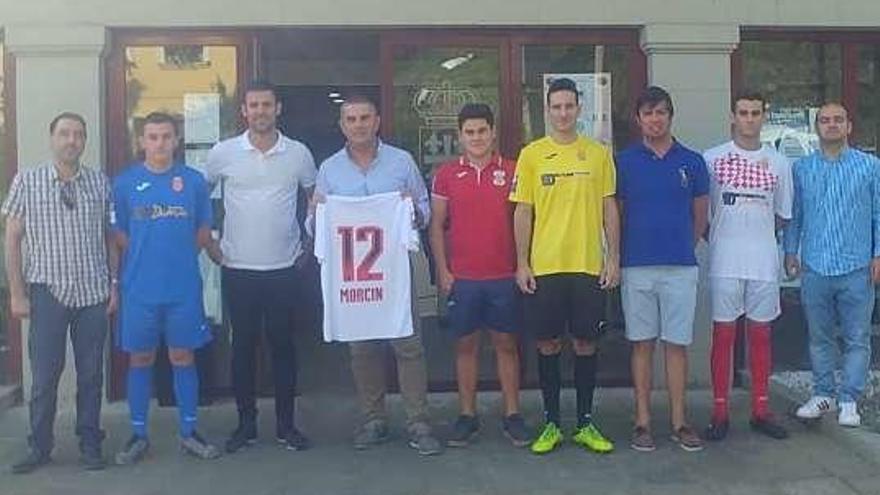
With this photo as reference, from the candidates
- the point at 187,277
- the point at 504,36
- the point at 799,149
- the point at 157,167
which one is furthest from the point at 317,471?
the point at 799,149

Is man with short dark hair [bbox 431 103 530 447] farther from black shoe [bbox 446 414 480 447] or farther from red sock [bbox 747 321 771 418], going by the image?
red sock [bbox 747 321 771 418]

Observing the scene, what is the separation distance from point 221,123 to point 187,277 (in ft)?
6.08

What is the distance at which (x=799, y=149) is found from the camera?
28.5ft

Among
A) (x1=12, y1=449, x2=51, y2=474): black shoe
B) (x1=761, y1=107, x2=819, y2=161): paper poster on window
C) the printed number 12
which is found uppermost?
Result: (x1=761, y1=107, x2=819, y2=161): paper poster on window

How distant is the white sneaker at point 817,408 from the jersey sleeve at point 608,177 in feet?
6.04

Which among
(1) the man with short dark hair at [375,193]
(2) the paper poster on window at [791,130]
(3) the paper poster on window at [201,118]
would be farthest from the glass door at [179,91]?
(2) the paper poster on window at [791,130]

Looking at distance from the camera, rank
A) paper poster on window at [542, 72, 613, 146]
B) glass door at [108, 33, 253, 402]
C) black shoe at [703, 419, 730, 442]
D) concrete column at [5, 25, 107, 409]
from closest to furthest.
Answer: black shoe at [703, 419, 730, 442] < concrete column at [5, 25, 107, 409] < glass door at [108, 33, 253, 402] < paper poster on window at [542, 72, 613, 146]

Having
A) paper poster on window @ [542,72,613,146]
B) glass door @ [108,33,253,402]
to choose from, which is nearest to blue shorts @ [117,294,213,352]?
glass door @ [108,33,253,402]

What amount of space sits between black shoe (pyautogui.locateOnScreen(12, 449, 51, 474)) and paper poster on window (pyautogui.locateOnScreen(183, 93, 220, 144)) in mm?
2489

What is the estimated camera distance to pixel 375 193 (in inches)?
270

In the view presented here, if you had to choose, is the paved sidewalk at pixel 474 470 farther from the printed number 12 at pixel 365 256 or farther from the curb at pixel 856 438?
the printed number 12 at pixel 365 256

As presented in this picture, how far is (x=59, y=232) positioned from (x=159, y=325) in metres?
0.74

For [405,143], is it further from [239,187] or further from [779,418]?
[779,418]

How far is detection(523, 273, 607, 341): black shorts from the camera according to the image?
6.70m
